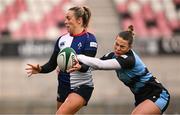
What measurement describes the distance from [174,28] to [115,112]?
6789 millimetres

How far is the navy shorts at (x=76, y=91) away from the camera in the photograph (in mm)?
7438

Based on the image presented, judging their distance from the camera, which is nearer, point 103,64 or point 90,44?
point 103,64

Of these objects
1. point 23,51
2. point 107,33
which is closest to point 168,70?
point 107,33

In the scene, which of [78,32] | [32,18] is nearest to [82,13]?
[78,32]

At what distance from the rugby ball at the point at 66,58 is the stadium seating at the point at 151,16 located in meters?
12.0

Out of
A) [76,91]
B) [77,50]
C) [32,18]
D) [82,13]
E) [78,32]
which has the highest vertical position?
[82,13]

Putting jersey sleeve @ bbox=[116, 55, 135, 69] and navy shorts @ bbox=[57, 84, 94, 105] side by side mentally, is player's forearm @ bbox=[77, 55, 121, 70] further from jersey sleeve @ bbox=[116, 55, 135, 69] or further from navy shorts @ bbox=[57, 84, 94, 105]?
navy shorts @ bbox=[57, 84, 94, 105]

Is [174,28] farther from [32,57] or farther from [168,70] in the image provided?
[32,57]

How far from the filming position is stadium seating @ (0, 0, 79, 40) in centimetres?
1909

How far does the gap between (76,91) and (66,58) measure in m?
0.58

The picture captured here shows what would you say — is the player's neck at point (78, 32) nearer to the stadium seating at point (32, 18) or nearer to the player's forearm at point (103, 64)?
the player's forearm at point (103, 64)

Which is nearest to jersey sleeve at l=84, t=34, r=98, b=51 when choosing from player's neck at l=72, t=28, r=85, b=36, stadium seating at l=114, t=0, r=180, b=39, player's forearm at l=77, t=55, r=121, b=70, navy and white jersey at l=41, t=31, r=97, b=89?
navy and white jersey at l=41, t=31, r=97, b=89

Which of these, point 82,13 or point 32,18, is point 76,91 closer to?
point 82,13

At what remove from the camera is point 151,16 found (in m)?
19.7
